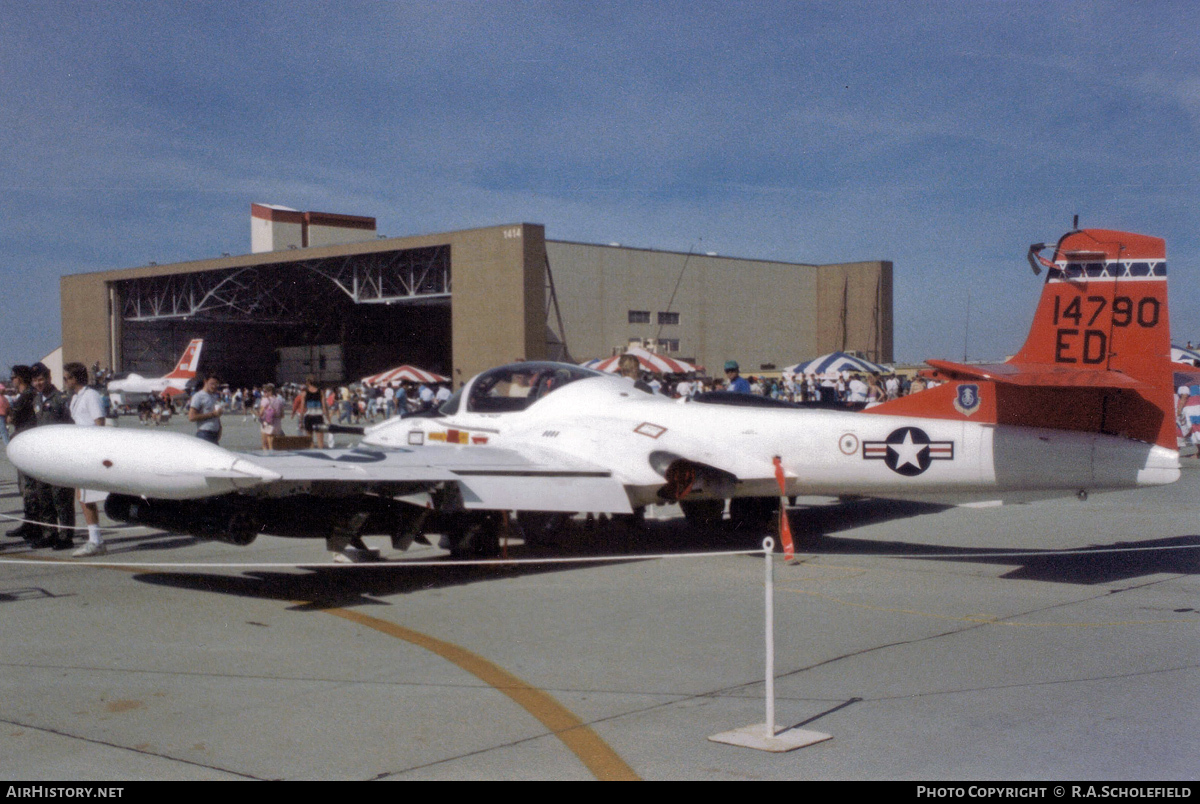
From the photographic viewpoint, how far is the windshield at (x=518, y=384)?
412 inches

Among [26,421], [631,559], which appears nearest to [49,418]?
[26,421]

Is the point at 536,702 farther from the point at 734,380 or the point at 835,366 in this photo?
the point at 835,366

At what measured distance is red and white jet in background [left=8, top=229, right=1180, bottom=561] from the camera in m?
7.66

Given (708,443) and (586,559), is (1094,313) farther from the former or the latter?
(586,559)

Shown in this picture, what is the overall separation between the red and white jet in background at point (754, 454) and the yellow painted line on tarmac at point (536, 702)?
53.9 inches

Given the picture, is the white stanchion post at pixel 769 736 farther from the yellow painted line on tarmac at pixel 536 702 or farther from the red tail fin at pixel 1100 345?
the red tail fin at pixel 1100 345

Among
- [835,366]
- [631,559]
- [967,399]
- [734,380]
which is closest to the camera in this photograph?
[967,399]

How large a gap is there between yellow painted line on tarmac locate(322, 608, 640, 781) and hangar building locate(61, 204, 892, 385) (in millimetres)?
38254

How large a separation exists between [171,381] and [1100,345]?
45.6 metres

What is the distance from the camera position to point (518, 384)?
1062cm

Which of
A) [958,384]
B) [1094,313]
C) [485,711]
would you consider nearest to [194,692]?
[485,711]

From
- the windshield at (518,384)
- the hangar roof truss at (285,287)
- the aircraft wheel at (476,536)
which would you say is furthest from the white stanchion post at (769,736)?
the hangar roof truss at (285,287)

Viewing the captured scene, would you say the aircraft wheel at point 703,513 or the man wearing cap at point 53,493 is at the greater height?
the man wearing cap at point 53,493

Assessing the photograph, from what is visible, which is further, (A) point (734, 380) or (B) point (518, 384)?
(A) point (734, 380)
